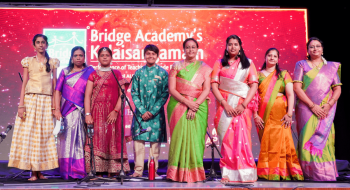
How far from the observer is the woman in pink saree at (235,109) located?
273 centimetres

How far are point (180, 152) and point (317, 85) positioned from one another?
1.70 meters

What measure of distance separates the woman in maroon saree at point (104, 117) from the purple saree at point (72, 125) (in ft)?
0.29

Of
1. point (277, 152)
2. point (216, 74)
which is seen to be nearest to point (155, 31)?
point (216, 74)

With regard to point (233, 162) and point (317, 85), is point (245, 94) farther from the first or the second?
point (317, 85)

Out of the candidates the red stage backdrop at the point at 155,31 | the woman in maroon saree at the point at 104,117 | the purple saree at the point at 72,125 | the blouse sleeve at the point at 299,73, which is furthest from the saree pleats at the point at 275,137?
the purple saree at the point at 72,125

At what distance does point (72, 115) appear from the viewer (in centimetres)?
311

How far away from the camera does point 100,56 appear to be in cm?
318

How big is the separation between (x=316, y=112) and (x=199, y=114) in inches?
51.6

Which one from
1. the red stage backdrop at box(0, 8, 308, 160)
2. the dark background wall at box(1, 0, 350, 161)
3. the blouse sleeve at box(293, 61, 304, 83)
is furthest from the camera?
the dark background wall at box(1, 0, 350, 161)

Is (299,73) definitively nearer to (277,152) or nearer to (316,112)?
(316,112)

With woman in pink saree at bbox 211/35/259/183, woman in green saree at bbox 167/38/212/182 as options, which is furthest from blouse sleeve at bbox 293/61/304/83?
woman in green saree at bbox 167/38/212/182

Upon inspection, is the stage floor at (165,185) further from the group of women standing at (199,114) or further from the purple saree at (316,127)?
the purple saree at (316,127)

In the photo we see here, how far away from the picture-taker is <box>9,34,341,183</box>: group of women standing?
9.20ft

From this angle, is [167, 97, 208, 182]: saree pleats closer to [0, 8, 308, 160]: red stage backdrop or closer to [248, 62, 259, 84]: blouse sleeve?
[248, 62, 259, 84]: blouse sleeve
